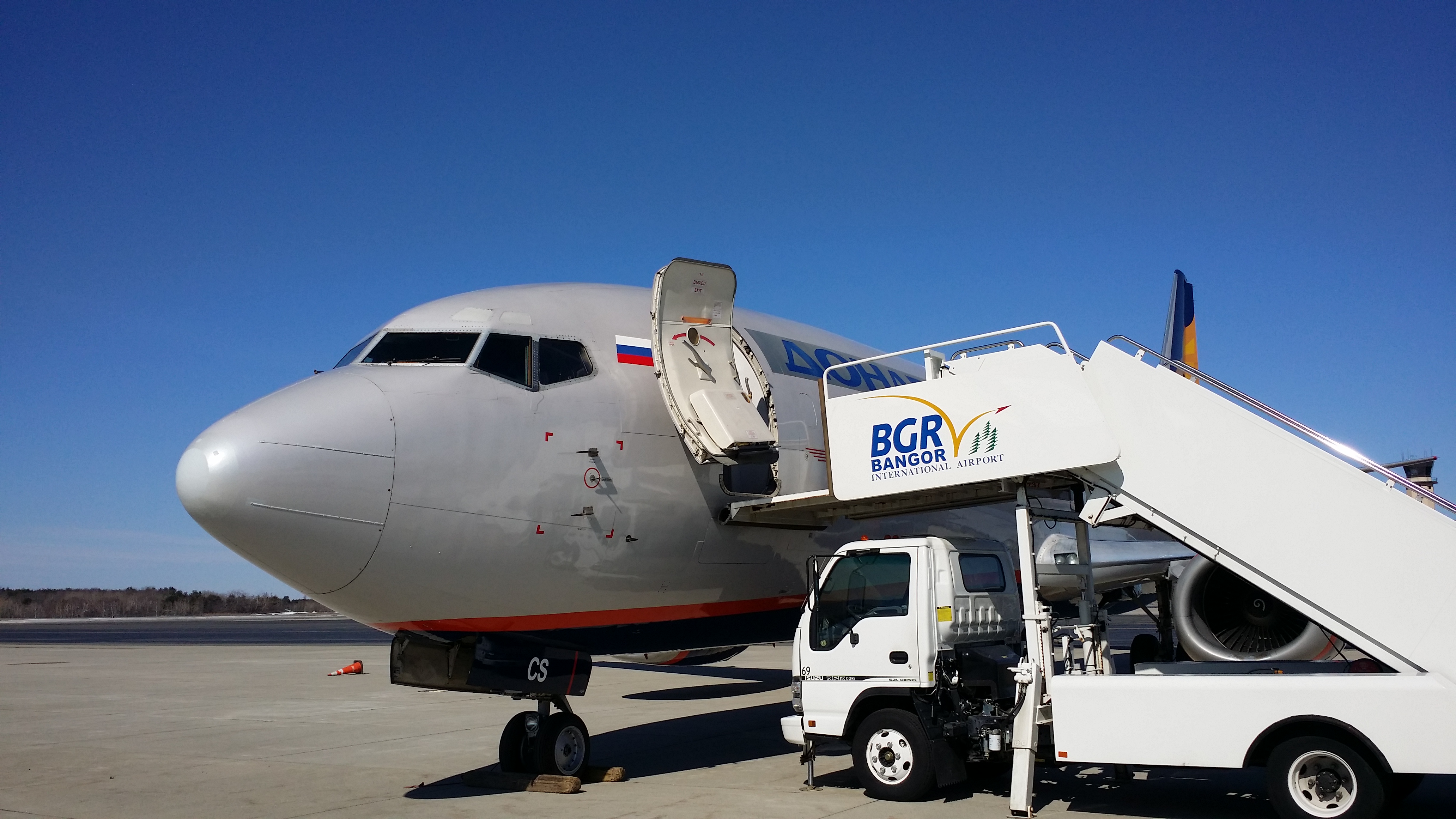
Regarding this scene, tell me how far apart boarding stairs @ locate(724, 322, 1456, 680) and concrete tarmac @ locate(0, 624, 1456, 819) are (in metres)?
1.67

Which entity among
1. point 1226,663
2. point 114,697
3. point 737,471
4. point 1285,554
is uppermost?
point 737,471

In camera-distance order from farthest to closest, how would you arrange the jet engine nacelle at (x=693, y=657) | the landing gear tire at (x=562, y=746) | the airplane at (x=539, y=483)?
the jet engine nacelle at (x=693, y=657)
the landing gear tire at (x=562, y=746)
the airplane at (x=539, y=483)

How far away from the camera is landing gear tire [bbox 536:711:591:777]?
31.9 ft

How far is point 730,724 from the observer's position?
14.4 metres

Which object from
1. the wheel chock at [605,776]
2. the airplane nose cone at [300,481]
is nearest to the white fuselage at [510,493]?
the airplane nose cone at [300,481]

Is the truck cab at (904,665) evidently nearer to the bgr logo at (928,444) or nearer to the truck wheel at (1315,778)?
the bgr logo at (928,444)

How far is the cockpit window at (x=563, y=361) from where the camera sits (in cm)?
977

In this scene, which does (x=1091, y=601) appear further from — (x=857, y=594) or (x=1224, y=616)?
(x=1224, y=616)

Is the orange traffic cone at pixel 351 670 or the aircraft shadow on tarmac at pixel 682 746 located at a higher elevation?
the aircraft shadow on tarmac at pixel 682 746

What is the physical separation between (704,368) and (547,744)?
4011 millimetres

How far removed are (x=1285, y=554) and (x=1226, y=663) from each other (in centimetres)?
339

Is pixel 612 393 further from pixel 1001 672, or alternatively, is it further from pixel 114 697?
pixel 114 697

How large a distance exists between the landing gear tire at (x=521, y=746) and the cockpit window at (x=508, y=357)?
3257 millimetres

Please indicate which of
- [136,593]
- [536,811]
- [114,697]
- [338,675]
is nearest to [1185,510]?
[536,811]
